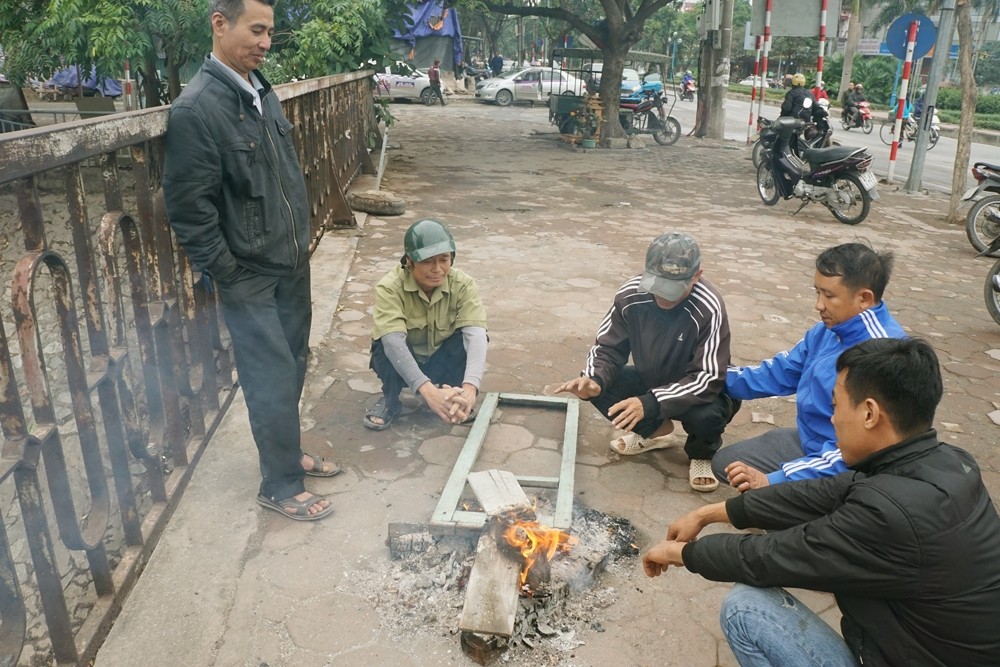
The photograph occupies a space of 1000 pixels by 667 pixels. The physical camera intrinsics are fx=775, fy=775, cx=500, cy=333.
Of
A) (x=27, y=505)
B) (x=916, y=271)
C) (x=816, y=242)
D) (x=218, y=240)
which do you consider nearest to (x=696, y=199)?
(x=816, y=242)

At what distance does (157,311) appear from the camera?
2.79 m

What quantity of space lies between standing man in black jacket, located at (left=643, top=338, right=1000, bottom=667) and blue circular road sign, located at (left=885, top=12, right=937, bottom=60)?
397 inches

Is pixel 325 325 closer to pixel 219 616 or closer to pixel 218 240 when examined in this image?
pixel 218 240

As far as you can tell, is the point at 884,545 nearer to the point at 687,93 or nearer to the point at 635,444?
the point at 635,444

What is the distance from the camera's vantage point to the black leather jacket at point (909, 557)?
162 centimetres

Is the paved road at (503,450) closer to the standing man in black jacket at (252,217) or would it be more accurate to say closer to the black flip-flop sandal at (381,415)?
the black flip-flop sandal at (381,415)

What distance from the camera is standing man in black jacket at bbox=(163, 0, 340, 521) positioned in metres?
2.55

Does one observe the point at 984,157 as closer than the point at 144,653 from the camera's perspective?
No

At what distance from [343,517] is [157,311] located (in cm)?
105

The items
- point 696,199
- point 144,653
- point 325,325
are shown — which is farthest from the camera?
point 696,199

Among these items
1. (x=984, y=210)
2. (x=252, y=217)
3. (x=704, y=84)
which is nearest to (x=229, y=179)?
(x=252, y=217)

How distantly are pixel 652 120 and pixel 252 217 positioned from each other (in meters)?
15.1

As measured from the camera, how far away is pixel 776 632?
198cm

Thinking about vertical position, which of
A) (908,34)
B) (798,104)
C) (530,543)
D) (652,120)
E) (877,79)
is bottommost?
(530,543)
